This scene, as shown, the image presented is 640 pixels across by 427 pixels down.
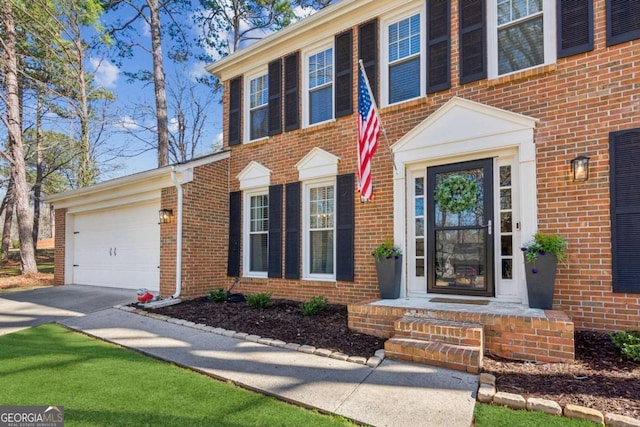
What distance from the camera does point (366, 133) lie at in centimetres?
480

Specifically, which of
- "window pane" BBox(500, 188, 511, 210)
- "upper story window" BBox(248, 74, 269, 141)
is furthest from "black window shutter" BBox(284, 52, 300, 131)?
"window pane" BBox(500, 188, 511, 210)

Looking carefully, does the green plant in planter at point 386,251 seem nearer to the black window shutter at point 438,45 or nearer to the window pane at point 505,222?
the window pane at point 505,222

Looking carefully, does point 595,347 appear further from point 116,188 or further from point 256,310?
point 116,188

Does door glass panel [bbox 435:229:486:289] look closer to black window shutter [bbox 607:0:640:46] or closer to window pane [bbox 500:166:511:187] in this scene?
window pane [bbox 500:166:511:187]

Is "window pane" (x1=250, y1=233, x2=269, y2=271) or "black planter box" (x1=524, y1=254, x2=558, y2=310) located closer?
"black planter box" (x1=524, y1=254, x2=558, y2=310)

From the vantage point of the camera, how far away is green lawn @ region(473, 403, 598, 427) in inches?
99.5

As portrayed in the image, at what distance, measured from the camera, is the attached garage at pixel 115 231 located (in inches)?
308

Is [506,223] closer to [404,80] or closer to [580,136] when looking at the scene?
[580,136]

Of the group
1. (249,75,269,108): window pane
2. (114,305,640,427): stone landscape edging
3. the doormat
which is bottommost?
(114,305,640,427): stone landscape edging

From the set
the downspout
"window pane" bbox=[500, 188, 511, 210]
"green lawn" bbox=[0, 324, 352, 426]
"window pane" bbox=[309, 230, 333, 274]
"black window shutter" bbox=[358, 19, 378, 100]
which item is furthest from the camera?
the downspout

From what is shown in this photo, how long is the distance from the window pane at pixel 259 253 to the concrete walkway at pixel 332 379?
2.70m

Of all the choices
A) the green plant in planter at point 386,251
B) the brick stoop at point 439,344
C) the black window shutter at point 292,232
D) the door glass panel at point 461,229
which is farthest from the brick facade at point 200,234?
the brick stoop at point 439,344

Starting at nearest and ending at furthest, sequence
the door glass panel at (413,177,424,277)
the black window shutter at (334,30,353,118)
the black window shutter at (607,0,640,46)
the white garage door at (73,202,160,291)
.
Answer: the black window shutter at (607,0,640,46), the door glass panel at (413,177,424,277), the black window shutter at (334,30,353,118), the white garage door at (73,202,160,291)

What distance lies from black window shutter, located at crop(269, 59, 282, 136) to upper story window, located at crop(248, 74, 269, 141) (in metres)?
0.22
